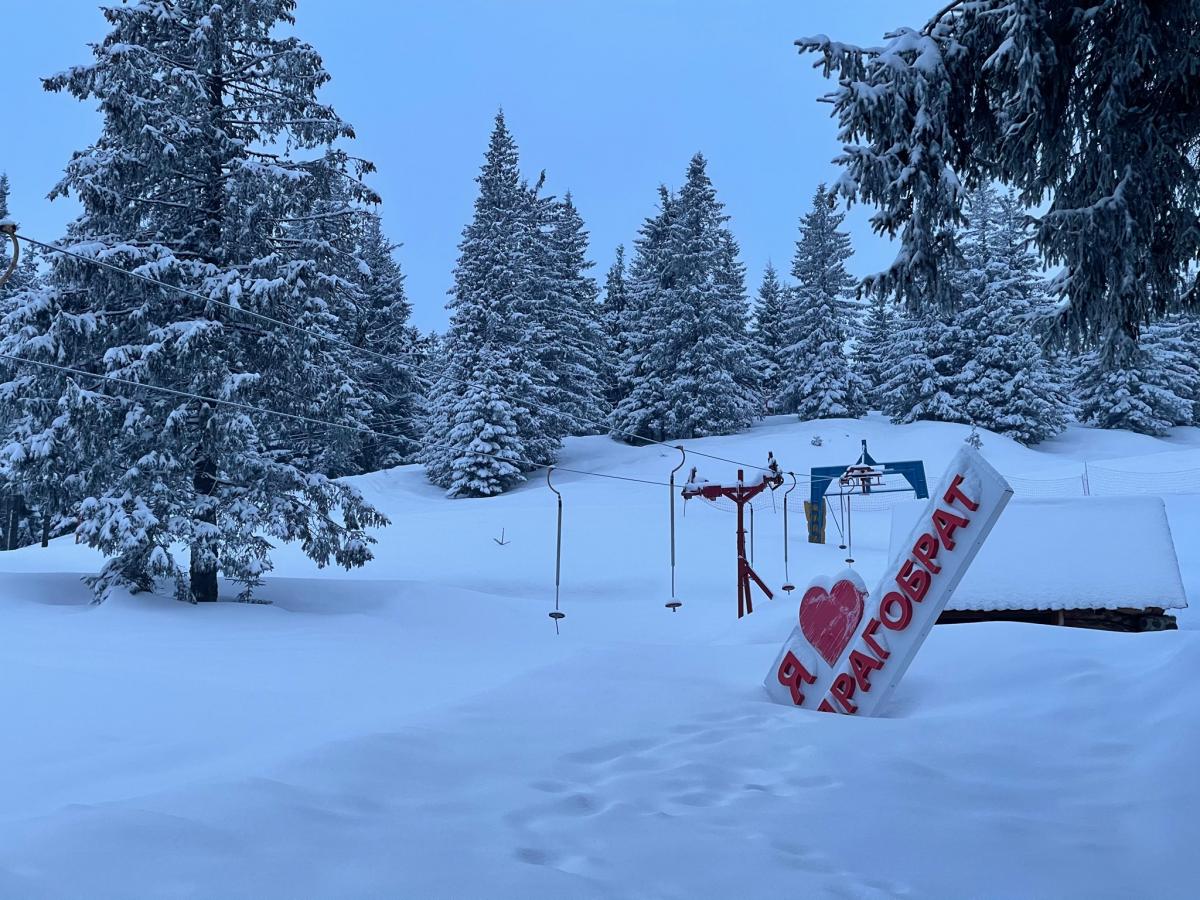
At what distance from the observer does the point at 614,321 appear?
43.0 m

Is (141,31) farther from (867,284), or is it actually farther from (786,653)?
(786,653)

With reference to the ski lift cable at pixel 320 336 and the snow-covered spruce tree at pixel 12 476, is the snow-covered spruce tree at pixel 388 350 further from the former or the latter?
the snow-covered spruce tree at pixel 12 476

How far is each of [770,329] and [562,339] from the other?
1557 centimetres

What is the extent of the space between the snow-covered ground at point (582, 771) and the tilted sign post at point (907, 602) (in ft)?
0.91

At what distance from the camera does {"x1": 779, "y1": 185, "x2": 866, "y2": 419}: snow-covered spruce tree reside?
36.1m

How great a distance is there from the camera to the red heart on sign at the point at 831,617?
518 cm

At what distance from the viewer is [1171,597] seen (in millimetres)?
8016

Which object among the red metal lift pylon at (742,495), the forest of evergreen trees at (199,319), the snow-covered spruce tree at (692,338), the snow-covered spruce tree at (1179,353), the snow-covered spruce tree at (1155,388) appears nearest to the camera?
the forest of evergreen trees at (199,319)

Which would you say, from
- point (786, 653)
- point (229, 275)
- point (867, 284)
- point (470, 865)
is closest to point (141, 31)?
point (229, 275)

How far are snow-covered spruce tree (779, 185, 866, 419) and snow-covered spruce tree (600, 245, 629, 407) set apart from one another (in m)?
8.47

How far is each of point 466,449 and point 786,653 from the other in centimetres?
2382

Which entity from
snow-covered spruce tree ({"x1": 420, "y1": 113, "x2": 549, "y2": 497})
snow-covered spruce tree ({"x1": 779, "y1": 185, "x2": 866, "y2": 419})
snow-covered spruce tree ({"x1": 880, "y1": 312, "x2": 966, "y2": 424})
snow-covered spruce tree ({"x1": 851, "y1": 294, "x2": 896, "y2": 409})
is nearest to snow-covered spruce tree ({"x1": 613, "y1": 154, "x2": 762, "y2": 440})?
snow-covered spruce tree ({"x1": 779, "y1": 185, "x2": 866, "y2": 419})

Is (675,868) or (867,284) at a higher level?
(867,284)

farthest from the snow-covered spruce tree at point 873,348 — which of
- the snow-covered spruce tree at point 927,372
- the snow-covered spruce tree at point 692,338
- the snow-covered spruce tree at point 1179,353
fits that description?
the snow-covered spruce tree at point 1179,353
